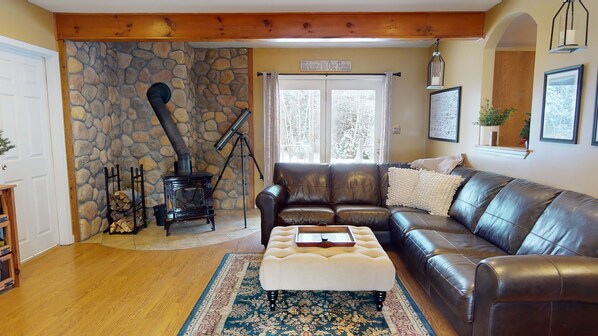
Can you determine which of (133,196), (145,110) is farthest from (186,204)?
(145,110)

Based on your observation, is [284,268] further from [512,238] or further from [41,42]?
[41,42]

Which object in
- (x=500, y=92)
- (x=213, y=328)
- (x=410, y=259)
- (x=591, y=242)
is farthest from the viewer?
(x=500, y=92)

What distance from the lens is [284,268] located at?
231 cm

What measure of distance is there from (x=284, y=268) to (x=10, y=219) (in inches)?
88.5

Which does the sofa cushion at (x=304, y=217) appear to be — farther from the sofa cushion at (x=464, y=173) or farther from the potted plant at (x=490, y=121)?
the potted plant at (x=490, y=121)

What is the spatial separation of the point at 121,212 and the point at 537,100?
4657mm

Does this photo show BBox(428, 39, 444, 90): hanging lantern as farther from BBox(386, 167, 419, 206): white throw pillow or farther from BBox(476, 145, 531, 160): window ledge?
BBox(386, 167, 419, 206): white throw pillow

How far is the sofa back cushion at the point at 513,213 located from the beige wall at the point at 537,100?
214mm

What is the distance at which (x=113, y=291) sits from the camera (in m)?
2.79

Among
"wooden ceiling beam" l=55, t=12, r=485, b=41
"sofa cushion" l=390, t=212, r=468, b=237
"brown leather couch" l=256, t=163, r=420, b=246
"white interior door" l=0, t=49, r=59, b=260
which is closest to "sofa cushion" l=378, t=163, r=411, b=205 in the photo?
"brown leather couch" l=256, t=163, r=420, b=246

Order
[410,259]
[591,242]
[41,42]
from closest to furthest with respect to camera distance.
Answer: [591,242], [410,259], [41,42]

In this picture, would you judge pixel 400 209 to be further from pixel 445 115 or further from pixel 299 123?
pixel 299 123

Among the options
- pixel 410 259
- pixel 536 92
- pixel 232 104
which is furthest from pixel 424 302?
pixel 232 104

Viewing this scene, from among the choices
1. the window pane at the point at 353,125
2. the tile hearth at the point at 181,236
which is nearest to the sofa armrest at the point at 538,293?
the tile hearth at the point at 181,236
